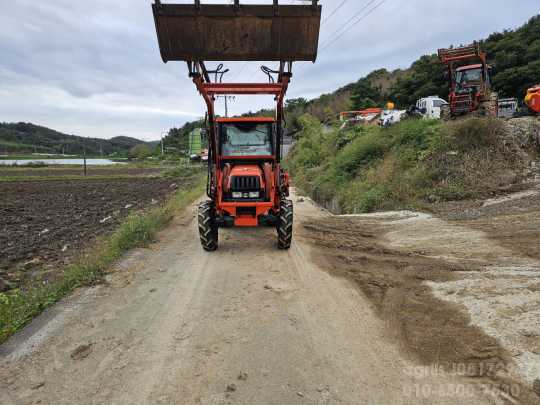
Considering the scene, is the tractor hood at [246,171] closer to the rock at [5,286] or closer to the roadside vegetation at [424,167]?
the rock at [5,286]

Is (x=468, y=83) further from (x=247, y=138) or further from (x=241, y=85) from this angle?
(x=241, y=85)

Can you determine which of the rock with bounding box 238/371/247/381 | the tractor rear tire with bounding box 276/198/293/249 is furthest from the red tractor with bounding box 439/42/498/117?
the rock with bounding box 238/371/247/381

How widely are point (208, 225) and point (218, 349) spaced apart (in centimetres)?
390

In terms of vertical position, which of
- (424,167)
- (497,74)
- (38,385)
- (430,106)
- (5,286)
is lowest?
(5,286)

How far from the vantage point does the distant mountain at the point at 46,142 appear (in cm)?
11499

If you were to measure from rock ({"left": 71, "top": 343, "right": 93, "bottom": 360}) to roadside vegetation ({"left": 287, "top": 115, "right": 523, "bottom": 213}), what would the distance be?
869 cm

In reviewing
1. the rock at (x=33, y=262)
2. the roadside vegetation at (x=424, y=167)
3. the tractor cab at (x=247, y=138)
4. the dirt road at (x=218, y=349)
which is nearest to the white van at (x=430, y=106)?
the roadside vegetation at (x=424, y=167)

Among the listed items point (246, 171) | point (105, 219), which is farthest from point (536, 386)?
point (105, 219)

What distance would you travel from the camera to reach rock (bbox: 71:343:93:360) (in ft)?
12.3

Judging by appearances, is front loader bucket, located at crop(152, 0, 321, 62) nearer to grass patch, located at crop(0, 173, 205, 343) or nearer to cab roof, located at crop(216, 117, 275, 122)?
cab roof, located at crop(216, 117, 275, 122)

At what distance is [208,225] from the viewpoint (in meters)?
7.51

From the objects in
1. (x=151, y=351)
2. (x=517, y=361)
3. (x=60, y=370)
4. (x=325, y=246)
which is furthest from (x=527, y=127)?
(x=60, y=370)

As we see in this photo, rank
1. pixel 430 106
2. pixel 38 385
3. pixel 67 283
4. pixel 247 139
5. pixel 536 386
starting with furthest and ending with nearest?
1. pixel 430 106
2. pixel 247 139
3. pixel 67 283
4. pixel 38 385
5. pixel 536 386

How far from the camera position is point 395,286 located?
17.4 ft
